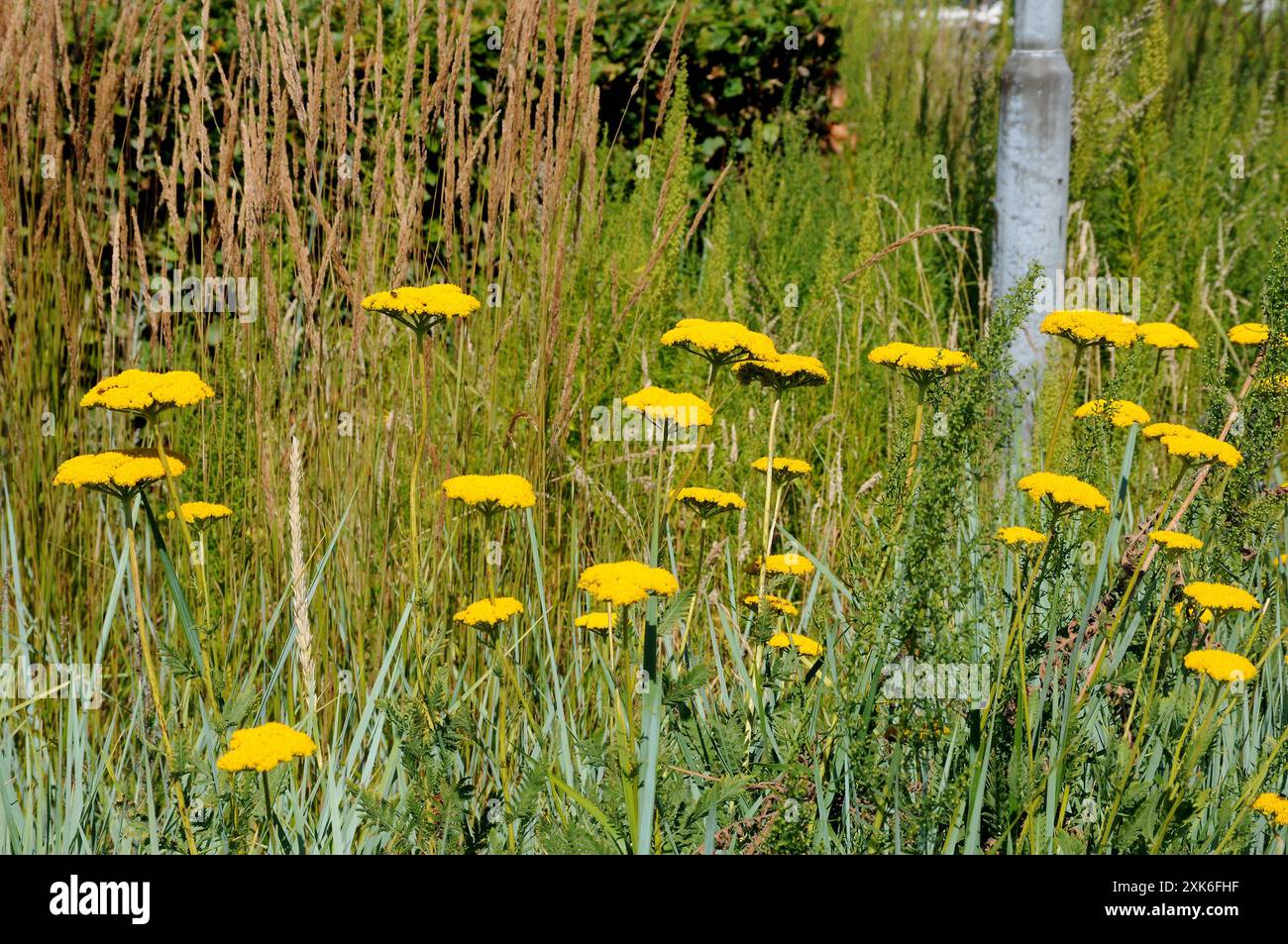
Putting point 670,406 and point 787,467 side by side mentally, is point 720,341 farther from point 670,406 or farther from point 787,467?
point 787,467

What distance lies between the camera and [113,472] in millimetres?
1582

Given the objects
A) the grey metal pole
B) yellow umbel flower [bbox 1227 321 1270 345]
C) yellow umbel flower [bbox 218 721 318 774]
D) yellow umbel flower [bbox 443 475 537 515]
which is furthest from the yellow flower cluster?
the grey metal pole

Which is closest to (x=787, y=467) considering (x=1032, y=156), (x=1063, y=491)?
(x=1063, y=491)

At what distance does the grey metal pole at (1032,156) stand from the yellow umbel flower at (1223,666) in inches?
72.4

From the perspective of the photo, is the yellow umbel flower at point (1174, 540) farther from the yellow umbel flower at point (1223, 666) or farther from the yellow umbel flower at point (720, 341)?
the yellow umbel flower at point (720, 341)

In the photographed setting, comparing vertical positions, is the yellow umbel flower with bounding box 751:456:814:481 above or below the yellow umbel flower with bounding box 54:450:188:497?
below

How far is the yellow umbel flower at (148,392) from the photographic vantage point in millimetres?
1589

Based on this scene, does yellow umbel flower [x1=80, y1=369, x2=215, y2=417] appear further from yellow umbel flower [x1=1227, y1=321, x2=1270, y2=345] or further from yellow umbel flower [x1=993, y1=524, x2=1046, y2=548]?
yellow umbel flower [x1=1227, y1=321, x2=1270, y2=345]

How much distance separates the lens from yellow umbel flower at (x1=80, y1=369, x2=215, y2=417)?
159 cm

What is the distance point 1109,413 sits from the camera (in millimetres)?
1951

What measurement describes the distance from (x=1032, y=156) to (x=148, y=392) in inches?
104

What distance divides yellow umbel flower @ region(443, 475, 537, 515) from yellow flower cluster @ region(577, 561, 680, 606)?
135mm
